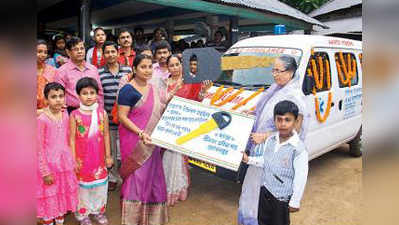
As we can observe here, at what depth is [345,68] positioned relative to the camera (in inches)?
172

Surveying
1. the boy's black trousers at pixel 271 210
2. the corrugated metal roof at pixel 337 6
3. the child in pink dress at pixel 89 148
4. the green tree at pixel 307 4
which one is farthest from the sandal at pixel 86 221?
the green tree at pixel 307 4

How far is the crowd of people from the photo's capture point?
7.30 feet

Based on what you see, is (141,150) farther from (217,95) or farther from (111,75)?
(111,75)

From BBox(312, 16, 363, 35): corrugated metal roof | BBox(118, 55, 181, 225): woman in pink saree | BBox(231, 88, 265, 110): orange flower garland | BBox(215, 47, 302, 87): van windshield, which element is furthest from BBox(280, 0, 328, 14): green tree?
BBox(118, 55, 181, 225): woman in pink saree

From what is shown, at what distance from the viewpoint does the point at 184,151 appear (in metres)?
2.29

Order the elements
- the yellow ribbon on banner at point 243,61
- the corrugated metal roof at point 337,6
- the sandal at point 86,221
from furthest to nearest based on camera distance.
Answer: the corrugated metal roof at point 337,6 < the sandal at point 86,221 < the yellow ribbon on banner at point 243,61

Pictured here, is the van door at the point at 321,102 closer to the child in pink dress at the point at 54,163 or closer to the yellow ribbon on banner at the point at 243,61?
the yellow ribbon on banner at the point at 243,61

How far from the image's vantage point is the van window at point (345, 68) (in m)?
4.24

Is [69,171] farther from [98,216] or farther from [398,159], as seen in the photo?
[398,159]

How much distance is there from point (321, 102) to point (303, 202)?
3.82 feet

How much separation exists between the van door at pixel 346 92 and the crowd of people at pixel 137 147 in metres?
2.17

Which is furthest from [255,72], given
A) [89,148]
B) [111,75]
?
[89,148]

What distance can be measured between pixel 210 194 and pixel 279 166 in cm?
181

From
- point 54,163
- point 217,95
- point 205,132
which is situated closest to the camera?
point 205,132
